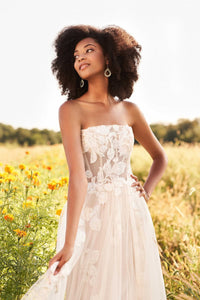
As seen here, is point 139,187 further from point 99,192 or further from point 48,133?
point 48,133

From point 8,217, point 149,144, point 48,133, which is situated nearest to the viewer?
A: point 149,144

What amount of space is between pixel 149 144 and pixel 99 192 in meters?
0.59

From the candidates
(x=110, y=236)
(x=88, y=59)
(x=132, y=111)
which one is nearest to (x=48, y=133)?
(x=132, y=111)

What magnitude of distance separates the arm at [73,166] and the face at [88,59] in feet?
0.86

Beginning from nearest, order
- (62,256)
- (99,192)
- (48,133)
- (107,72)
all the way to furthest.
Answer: (62,256) < (99,192) < (107,72) < (48,133)

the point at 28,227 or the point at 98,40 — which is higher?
the point at 98,40

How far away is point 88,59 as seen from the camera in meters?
2.19

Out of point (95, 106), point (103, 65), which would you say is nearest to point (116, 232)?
point (95, 106)

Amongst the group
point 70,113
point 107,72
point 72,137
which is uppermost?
point 107,72

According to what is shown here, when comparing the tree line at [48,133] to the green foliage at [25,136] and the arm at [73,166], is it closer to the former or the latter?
the green foliage at [25,136]

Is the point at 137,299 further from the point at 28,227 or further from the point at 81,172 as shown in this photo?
the point at 28,227

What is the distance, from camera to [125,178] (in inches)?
85.6

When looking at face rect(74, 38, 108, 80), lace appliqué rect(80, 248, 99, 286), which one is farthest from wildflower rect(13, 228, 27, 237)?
face rect(74, 38, 108, 80)

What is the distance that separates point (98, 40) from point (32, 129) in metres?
15.1
